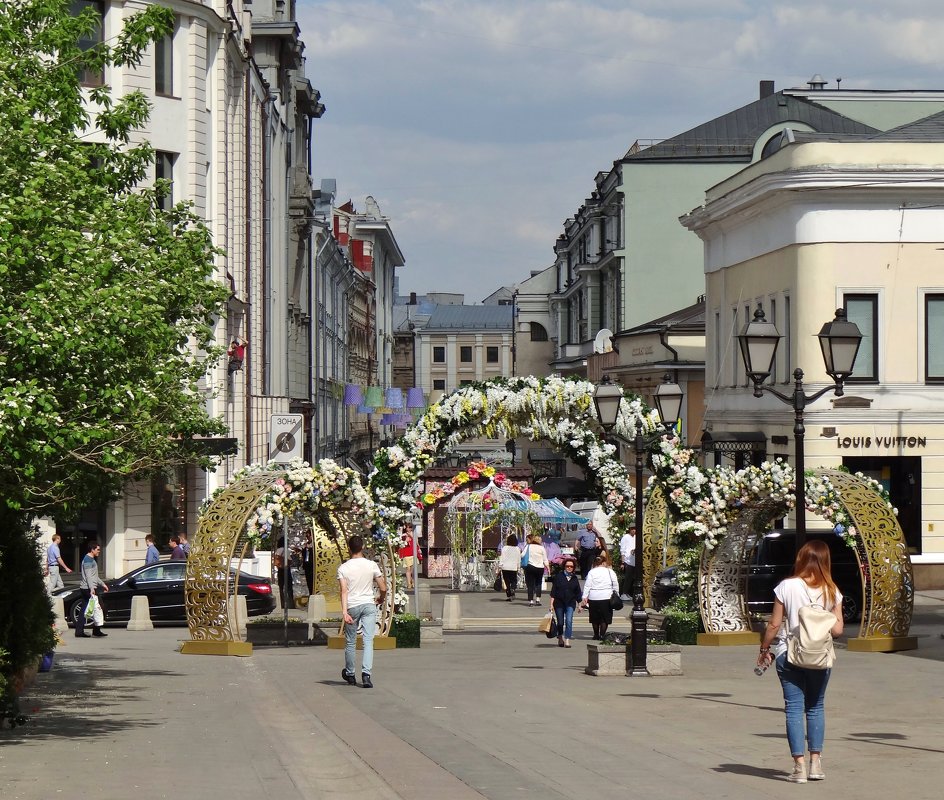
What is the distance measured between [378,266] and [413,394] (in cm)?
4591

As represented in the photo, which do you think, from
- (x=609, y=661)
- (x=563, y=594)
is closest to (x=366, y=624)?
(x=609, y=661)

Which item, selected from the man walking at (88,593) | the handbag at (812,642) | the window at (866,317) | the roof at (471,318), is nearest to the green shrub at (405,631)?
the man walking at (88,593)

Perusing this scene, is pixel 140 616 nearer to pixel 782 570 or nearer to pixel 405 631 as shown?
pixel 405 631

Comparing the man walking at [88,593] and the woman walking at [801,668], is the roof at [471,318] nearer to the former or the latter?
the man walking at [88,593]

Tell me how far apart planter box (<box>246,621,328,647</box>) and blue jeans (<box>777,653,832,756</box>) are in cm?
1407

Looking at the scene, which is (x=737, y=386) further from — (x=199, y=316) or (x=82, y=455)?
(x=82, y=455)

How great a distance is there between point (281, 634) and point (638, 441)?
6.97 meters

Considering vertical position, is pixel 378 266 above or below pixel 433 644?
above

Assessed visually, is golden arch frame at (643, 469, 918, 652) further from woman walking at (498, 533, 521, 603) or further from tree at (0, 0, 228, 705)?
woman walking at (498, 533, 521, 603)

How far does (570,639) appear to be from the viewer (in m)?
24.1

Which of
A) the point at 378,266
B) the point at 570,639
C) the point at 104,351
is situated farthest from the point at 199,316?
the point at 378,266

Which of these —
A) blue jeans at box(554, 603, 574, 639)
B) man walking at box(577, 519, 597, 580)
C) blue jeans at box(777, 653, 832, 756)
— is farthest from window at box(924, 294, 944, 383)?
blue jeans at box(777, 653, 832, 756)

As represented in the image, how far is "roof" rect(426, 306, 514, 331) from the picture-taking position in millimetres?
144750

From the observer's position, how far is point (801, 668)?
10.5 m
